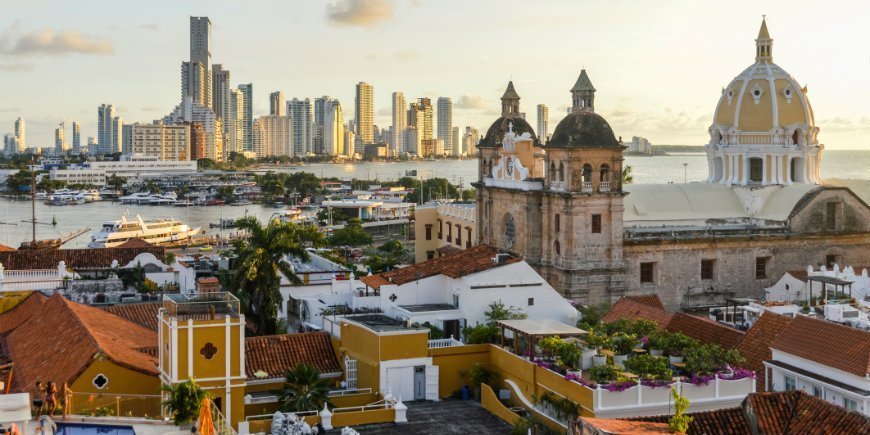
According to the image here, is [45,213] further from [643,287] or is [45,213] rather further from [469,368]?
[469,368]

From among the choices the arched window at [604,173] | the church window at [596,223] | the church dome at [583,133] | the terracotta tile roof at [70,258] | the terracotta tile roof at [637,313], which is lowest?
the terracotta tile roof at [637,313]

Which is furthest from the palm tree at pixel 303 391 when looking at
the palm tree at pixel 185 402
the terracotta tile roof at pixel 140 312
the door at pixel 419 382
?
the terracotta tile roof at pixel 140 312

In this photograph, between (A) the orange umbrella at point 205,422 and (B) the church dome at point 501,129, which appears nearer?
(A) the orange umbrella at point 205,422

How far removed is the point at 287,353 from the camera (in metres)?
26.0

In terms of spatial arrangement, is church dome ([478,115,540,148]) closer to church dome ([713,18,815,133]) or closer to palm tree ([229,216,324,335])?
church dome ([713,18,815,133])

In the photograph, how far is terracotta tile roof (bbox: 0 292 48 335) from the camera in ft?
99.0

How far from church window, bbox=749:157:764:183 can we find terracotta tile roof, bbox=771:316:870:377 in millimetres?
25355

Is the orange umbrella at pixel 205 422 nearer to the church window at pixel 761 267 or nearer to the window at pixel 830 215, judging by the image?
the church window at pixel 761 267

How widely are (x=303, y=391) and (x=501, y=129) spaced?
94.1 ft

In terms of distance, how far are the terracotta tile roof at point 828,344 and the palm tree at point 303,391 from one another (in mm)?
9969

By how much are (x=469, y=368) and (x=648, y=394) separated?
506cm

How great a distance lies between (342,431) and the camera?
21281mm

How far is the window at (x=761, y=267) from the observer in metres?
44.5

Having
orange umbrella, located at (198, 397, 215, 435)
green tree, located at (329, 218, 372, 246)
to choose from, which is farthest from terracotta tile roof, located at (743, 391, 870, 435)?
green tree, located at (329, 218, 372, 246)
